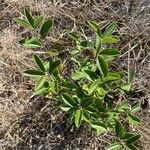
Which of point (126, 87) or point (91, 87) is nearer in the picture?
point (91, 87)

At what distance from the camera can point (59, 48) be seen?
7.28 feet

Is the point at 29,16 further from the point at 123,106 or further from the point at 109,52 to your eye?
the point at 123,106

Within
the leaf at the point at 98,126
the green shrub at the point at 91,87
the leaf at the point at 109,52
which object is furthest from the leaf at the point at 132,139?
the leaf at the point at 109,52

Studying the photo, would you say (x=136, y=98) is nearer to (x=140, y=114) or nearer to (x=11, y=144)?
(x=140, y=114)

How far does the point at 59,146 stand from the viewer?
207cm

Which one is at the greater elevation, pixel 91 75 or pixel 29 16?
pixel 29 16

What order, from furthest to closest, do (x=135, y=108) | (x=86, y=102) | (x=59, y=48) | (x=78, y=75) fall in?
(x=59, y=48) → (x=135, y=108) → (x=78, y=75) → (x=86, y=102)

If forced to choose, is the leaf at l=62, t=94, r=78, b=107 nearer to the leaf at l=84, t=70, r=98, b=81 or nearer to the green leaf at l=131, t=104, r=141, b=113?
the leaf at l=84, t=70, r=98, b=81

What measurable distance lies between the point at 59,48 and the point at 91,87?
473 millimetres

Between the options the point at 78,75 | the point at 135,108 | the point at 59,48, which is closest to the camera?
the point at 78,75

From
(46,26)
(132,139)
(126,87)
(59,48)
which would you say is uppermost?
(46,26)

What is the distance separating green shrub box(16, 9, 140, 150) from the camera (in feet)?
5.87

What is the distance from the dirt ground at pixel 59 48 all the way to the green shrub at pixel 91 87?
154 millimetres

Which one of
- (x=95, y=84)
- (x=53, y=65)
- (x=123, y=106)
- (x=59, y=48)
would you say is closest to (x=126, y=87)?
(x=123, y=106)
